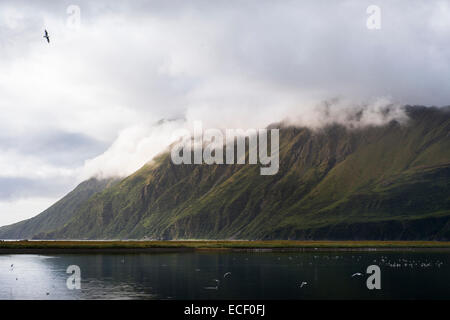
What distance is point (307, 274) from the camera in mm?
109125

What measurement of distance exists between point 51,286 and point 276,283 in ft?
130

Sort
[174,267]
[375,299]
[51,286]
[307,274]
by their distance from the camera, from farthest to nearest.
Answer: [174,267] < [307,274] < [51,286] < [375,299]

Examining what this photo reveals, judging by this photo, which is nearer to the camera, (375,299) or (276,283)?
(375,299)

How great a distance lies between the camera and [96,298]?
76375 millimetres
